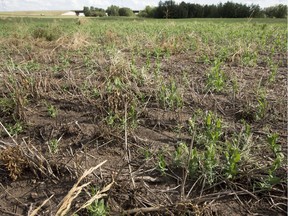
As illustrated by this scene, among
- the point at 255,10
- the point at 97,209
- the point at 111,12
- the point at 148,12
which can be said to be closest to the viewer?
the point at 97,209

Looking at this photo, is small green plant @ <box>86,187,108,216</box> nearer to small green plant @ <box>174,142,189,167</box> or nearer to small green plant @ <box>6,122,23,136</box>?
small green plant @ <box>174,142,189,167</box>

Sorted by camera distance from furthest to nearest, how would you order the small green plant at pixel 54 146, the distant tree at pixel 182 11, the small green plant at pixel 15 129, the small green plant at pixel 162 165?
1. the distant tree at pixel 182 11
2. the small green plant at pixel 15 129
3. the small green plant at pixel 54 146
4. the small green plant at pixel 162 165

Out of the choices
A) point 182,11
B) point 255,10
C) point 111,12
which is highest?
point 255,10

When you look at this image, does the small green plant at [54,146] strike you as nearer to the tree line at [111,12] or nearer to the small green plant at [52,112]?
the small green plant at [52,112]

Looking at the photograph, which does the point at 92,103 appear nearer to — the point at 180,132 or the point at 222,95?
the point at 180,132

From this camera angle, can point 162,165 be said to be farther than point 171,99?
No

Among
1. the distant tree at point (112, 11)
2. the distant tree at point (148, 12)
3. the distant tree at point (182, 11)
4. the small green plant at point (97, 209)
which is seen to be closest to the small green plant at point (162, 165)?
the small green plant at point (97, 209)

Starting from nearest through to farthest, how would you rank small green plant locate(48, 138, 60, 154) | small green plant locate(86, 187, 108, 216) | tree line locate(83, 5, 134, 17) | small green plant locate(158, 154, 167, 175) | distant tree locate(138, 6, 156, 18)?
1. small green plant locate(86, 187, 108, 216)
2. small green plant locate(158, 154, 167, 175)
3. small green plant locate(48, 138, 60, 154)
4. distant tree locate(138, 6, 156, 18)
5. tree line locate(83, 5, 134, 17)

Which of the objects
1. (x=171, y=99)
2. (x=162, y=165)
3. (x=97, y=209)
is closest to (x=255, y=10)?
(x=171, y=99)

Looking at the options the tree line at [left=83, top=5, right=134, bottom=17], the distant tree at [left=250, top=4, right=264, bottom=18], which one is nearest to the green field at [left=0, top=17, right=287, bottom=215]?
the distant tree at [left=250, top=4, right=264, bottom=18]

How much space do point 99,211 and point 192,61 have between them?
3.78 metres

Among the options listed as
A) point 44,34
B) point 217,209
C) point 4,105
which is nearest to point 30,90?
point 4,105

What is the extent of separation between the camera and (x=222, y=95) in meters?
3.15

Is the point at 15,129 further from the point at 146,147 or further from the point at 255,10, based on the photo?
the point at 255,10
